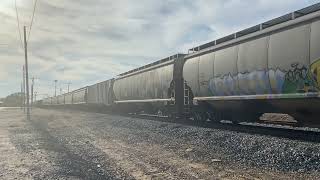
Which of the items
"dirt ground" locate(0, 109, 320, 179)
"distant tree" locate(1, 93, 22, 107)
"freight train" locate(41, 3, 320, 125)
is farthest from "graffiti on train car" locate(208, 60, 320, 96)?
"distant tree" locate(1, 93, 22, 107)

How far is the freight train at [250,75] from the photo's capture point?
11.8m

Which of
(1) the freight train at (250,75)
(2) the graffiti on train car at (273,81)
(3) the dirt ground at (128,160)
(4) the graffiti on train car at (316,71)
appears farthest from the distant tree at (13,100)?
(4) the graffiti on train car at (316,71)

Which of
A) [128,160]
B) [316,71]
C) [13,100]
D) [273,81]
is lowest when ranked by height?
[128,160]

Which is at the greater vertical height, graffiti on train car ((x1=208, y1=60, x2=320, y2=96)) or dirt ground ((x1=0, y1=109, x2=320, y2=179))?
graffiti on train car ((x1=208, y1=60, x2=320, y2=96))

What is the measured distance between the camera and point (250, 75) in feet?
47.3

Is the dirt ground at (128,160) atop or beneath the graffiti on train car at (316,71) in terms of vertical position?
beneath

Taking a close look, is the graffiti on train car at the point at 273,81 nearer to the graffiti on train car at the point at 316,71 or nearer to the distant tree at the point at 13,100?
the graffiti on train car at the point at 316,71

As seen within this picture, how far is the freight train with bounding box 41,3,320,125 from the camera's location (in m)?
11.8

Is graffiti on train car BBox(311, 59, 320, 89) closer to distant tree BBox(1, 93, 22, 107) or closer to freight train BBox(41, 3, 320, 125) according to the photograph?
freight train BBox(41, 3, 320, 125)

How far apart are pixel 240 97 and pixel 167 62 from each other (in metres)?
9.32

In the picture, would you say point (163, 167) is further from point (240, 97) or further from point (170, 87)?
point (170, 87)

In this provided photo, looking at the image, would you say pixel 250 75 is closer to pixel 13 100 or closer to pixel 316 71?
pixel 316 71

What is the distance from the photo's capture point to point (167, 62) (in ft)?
78.4

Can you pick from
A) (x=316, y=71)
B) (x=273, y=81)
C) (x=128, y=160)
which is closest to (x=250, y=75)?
(x=273, y=81)
